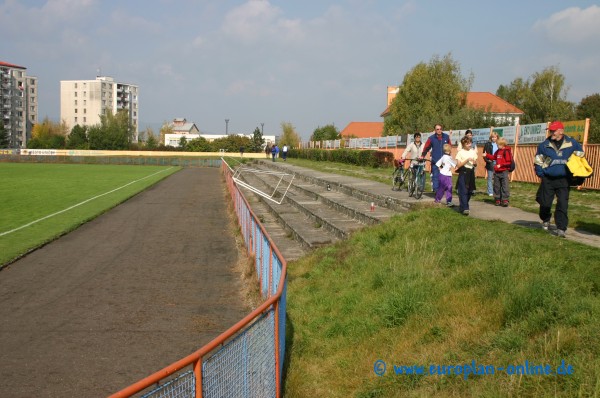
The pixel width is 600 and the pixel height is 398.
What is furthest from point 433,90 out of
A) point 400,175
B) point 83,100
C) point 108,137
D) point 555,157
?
point 83,100

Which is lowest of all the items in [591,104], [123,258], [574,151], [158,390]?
[123,258]

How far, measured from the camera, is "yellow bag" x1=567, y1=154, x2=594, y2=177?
311 inches

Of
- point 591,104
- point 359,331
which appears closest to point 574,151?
point 359,331

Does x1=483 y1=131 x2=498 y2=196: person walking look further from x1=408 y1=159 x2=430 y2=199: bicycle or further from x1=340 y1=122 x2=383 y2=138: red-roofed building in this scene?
x1=340 y1=122 x2=383 y2=138: red-roofed building

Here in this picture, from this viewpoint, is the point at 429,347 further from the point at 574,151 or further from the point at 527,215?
the point at 527,215

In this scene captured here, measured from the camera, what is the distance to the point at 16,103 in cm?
13888

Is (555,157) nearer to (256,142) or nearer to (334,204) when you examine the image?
(334,204)

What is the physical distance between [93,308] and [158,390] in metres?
6.30

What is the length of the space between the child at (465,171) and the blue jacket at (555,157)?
83.8 inches

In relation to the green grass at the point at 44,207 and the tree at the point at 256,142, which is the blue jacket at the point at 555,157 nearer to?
the green grass at the point at 44,207

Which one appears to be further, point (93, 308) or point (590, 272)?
point (93, 308)

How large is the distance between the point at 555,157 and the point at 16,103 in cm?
15073

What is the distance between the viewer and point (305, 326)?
7.17 meters

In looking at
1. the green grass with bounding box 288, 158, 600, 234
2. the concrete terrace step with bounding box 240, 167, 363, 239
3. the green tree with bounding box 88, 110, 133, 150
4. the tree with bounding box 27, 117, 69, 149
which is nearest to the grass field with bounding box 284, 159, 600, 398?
the green grass with bounding box 288, 158, 600, 234
